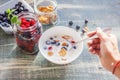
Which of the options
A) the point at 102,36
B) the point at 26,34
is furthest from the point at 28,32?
the point at 102,36

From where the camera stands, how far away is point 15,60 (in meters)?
0.95

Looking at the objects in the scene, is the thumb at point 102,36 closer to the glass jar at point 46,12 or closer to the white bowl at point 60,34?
the white bowl at point 60,34

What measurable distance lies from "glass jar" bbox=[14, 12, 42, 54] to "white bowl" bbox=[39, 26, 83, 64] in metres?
0.03

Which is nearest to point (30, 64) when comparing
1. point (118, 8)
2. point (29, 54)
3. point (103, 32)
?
point (29, 54)

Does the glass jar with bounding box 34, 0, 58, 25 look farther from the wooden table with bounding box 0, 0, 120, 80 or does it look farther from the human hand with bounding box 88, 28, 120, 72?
the human hand with bounding box 88, 28, 120, 72

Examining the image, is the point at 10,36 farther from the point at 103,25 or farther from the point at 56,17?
the point at 103,25

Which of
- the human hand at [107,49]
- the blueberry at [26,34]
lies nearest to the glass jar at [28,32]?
the blueberry at [26,34]

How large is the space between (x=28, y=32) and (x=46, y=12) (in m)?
0.16

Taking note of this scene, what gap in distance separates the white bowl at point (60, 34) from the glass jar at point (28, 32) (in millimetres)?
34

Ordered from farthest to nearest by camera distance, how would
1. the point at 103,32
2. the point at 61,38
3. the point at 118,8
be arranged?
the point at 118,8 < the point at 61,38 < the point at 103,32

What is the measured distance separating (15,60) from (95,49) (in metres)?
0.29

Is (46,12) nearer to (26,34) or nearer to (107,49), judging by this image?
(26,34)

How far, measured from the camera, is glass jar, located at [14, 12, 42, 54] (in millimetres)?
900

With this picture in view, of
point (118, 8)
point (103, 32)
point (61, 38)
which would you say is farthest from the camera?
point (118, 8)
